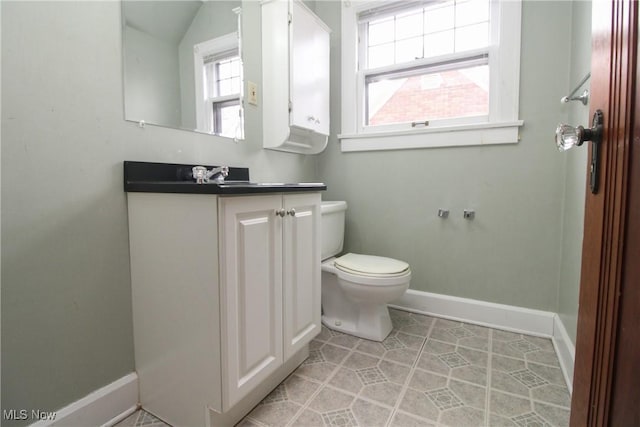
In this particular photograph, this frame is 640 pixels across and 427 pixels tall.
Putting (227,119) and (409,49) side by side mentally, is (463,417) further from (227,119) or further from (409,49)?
(409,49)

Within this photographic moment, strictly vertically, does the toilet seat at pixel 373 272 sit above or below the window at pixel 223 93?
below

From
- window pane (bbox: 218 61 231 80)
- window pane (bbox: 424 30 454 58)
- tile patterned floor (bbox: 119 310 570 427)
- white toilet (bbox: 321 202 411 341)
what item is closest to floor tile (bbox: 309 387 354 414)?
tile patterned floor (bbox: 119 310 570 427)

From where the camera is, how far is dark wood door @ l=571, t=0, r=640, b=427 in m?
0.44

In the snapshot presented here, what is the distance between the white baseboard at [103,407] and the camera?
1025mm

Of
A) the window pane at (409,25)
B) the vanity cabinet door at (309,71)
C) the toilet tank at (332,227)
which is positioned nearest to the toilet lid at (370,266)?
the toilet tank at (332,227)

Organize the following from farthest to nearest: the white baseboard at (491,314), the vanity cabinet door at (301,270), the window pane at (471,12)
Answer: the window pane at (471,12) → the white baseboard at (491,314) → the vanity cabinet door at (301,270)

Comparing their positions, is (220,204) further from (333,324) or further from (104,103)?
(333,324)

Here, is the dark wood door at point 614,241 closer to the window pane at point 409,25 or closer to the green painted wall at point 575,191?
the green painted wall at point 575,191

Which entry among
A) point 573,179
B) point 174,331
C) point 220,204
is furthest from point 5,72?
point 573,179

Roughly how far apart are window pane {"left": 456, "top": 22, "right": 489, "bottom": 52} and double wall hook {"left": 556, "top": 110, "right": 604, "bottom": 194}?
161 centimetres

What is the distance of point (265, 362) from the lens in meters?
1.17

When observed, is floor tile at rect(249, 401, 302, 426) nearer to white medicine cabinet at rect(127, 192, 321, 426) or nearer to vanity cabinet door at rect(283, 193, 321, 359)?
white medicine cabinet at rect(127, 192, 321, 426)

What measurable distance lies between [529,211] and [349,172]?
1.12 m

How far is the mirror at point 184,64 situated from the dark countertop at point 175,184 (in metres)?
0.18
